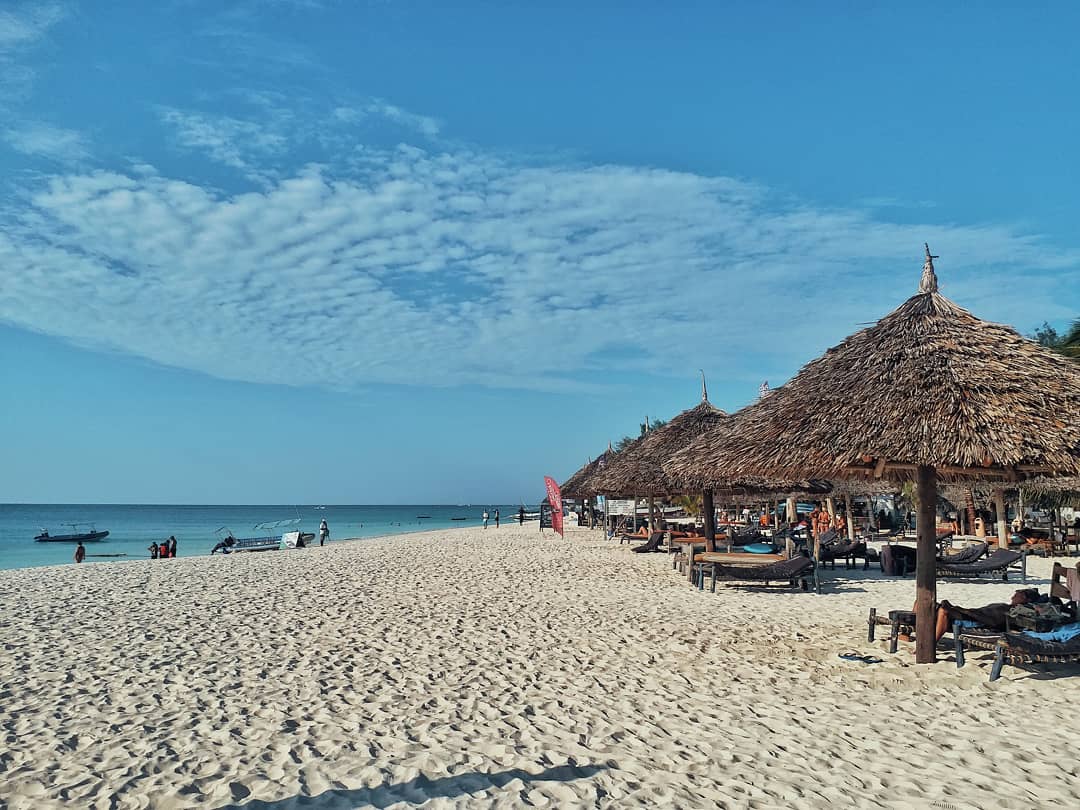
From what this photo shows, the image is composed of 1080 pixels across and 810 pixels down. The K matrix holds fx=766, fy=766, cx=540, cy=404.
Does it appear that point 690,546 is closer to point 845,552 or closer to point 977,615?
point 845,552

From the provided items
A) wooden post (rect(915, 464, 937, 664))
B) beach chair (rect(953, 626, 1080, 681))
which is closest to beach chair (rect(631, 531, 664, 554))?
wooden post (rect(915, 464, 937, 664))

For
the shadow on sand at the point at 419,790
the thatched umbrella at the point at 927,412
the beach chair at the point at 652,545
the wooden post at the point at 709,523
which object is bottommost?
the shadow on sand at the point at 419,790

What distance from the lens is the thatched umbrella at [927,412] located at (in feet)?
20.0

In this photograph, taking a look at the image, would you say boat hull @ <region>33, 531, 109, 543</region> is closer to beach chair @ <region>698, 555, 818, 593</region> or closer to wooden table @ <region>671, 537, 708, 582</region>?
wooden table @ <region>671, 537, 708, 582</region>

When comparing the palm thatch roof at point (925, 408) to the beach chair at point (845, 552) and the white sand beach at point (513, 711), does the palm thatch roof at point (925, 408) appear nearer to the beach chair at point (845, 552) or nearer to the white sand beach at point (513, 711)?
the white sand beach at point (513, 711)

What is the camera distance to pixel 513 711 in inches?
217

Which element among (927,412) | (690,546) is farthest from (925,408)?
(690,546)

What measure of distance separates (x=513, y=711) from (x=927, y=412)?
413 centimetres

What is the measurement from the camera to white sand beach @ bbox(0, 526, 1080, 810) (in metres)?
4.10

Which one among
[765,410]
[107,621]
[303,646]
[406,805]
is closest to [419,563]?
[107,621]

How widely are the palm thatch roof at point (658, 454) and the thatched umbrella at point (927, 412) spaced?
9135mm

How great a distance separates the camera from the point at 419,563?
17375 mm

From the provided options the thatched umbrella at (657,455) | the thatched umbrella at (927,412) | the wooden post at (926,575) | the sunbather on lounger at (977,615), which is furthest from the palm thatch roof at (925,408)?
the thatched umbrella at (657,455)

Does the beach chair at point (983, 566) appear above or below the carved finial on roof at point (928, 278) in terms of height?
below
